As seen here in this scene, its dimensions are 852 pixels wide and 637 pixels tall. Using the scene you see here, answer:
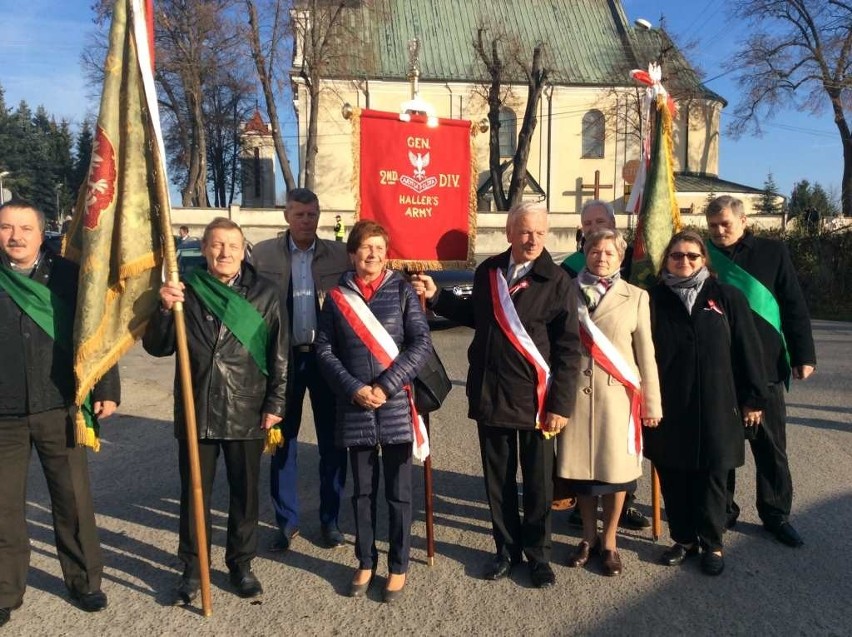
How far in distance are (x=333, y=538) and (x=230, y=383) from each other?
4.25ft

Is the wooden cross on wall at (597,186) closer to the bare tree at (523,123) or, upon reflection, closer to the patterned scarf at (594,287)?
the bare tree at (523,123)

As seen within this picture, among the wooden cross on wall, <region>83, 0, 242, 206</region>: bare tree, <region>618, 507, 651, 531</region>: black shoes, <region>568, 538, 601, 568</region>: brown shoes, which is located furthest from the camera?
the wooden cross on wall

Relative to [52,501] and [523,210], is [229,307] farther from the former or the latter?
[523,210]

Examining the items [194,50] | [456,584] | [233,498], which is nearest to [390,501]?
[456,584]

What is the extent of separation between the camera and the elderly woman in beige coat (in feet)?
12.2

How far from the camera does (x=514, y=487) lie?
387 cm

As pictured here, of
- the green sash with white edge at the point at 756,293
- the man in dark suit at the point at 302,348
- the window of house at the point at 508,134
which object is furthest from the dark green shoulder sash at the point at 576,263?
the window of house at the point at 508,134

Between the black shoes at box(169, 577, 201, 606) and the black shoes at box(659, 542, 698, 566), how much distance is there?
259cm

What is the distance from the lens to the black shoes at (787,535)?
13.6 ft

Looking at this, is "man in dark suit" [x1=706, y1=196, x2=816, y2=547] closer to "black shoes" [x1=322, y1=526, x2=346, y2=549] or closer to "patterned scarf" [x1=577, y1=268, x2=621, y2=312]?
"patterned scarf" [x1=577, y1=268, x2=621, y2=312]

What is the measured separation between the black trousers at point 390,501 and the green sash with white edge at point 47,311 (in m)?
1.33

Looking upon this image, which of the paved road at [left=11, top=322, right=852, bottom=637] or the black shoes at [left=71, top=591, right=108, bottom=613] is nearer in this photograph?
the paved road at [left=11, top=322, right=852, bottom=637]

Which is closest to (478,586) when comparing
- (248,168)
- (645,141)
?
(645,141)

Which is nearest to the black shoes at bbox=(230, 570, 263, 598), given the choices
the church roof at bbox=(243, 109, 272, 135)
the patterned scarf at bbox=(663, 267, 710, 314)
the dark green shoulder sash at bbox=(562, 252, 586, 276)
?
the dark green shoulder sash at bbox=(562, 252, 586, 276)
